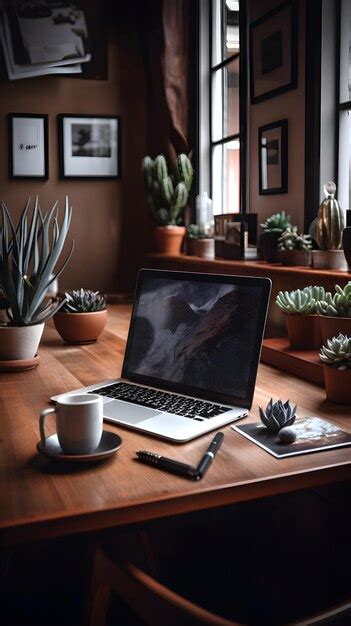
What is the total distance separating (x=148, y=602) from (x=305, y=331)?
1.01 m

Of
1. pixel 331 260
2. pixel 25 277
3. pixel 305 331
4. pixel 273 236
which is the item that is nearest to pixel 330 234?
pixel 331 260

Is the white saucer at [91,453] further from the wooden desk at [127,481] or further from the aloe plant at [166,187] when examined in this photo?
the aloe plant at [166,187]

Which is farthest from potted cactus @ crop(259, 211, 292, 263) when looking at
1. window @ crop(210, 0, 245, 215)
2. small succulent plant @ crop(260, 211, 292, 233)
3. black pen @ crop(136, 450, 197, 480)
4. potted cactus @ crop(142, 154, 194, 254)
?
black pen @ crop(136, 450, 197, 480)

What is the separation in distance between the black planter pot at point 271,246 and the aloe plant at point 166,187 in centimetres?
117

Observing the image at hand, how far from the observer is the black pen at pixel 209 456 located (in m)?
1.02

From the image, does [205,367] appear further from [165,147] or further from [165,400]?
[165,147]

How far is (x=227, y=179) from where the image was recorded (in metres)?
3.41

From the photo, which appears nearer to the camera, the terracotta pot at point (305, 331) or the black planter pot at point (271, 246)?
the terracotta pot at point (305, 331)

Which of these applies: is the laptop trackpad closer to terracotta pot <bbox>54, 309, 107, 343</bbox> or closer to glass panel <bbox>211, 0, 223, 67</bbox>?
terracotta pot <bbox>54, 309, 107, 343</bbox>

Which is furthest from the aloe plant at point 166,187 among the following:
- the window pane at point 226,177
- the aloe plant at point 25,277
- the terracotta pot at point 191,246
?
the aloe plant at point 25,277

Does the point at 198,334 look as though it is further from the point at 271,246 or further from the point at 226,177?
the point at 226,177

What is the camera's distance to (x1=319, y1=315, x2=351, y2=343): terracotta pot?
1538 mm

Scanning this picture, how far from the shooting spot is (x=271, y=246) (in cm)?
237

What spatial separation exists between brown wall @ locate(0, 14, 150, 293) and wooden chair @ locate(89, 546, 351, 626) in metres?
3.11
